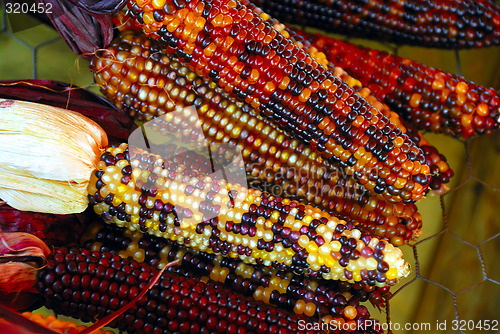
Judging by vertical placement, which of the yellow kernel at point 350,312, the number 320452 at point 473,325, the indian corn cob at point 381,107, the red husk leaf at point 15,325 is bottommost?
the number 320452 at point 473,325

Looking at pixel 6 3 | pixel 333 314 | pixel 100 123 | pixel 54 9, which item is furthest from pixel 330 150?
pixel 6 3

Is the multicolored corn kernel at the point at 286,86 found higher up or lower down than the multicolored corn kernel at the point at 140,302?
higher up

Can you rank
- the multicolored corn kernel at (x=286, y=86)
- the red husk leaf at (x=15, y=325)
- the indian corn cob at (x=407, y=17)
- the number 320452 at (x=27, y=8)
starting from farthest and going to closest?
1. the indian corn cob at (x=407, y=17)
2. the number 320452 at (x=27, y=8)
3. the multicolored corn kernel at (x=286, y=86)
4. the red husk leaf at (x=15, y=325)

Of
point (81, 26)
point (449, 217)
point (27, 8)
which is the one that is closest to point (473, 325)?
point (449, 217)

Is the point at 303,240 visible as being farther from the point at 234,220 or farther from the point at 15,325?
the point at 15,325

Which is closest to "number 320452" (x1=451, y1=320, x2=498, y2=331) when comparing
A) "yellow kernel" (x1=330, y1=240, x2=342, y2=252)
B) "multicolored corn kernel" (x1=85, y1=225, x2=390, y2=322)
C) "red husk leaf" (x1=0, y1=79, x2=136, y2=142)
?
"multicolored corn kernel" (x1=85, y1=225, x2=390, y2=322)

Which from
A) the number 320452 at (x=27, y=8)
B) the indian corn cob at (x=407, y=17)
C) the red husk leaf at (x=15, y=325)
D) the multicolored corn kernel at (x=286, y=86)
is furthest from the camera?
the indian corn cob at (x=407, y=17)

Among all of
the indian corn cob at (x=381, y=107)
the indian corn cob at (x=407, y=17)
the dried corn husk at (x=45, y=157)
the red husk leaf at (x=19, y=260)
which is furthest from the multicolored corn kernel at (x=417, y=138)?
the red husk leaf at (x=19, y=260)

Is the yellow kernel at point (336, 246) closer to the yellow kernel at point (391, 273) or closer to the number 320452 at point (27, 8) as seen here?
the yellow kernel at point (391, 273)
